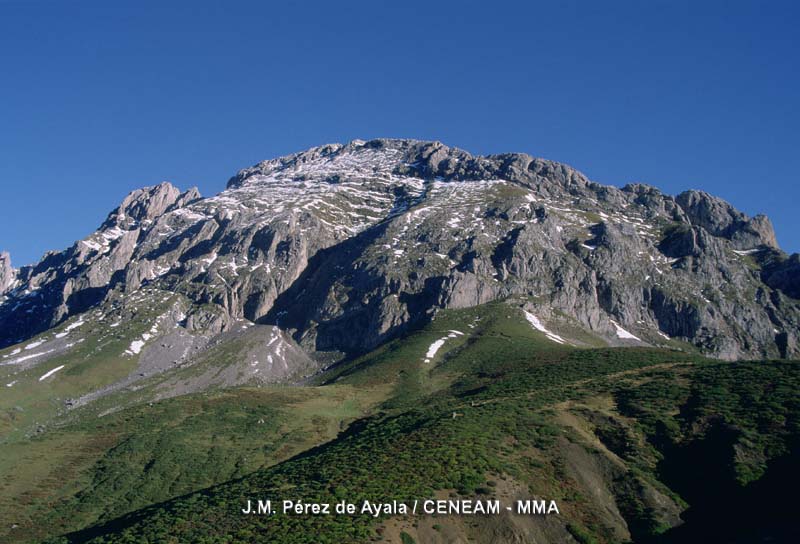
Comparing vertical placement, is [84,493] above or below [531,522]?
below

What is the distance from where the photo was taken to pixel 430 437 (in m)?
79.1

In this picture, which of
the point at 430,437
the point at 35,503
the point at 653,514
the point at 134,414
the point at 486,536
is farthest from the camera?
the point at 134,414

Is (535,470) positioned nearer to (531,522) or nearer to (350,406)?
(531,522)

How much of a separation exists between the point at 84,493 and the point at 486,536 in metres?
82.9

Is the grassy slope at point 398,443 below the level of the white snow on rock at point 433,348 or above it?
below

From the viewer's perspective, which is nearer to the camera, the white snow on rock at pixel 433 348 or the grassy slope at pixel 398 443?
the grassy slope at pixel 398 443

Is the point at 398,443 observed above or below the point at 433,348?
below

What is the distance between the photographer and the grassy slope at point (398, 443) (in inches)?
2495

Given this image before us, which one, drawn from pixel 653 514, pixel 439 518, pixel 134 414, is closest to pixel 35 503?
pixel 134 414

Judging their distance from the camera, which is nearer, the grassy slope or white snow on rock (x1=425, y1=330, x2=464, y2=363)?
the grassy slope

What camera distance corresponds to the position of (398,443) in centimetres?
7944

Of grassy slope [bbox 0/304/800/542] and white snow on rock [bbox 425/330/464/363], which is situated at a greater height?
white snow on rock [bbox 425/330/464/363]

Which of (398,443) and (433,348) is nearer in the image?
(398,443)

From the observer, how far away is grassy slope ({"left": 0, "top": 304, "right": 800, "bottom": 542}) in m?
63.4
